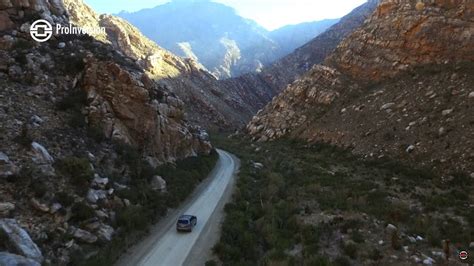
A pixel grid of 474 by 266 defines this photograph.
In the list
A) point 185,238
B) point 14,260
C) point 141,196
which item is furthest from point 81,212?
point 141,196

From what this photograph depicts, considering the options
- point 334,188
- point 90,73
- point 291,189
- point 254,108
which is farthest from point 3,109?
point 254,108

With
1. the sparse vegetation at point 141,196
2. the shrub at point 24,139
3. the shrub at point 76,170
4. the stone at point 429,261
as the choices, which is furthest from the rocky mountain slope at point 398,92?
the shrub at point 24,139

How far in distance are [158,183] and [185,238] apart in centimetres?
667

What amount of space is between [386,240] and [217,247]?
7.04 m

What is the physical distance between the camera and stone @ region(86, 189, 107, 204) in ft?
58.5

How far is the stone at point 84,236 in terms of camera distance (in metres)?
15.6

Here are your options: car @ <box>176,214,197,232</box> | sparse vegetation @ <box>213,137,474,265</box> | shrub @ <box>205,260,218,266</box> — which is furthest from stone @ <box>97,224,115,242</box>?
sparse vegetation @ <box>213,137,474,265</box>

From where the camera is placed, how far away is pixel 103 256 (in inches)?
595

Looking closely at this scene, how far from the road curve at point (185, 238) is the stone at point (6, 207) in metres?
4.51

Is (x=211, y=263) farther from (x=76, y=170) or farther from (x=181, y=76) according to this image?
(x=181, y=76)

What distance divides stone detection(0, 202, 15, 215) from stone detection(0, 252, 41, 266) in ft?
8.94

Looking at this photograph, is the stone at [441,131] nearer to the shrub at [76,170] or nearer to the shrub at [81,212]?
the shrub at [76,170]

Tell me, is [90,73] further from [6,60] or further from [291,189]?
[291,189]

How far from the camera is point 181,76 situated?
93438 millimetres
